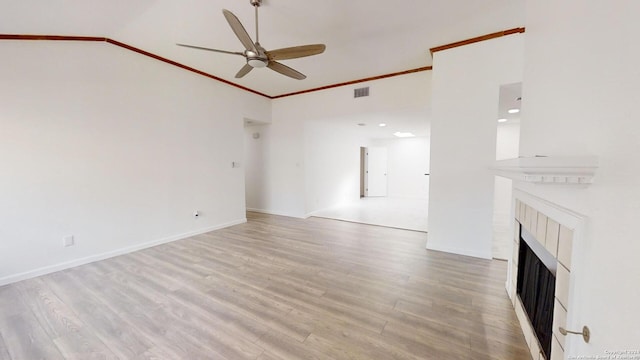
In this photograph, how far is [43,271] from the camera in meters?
2.63

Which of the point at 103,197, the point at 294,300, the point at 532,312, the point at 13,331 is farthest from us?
the point at 103,197

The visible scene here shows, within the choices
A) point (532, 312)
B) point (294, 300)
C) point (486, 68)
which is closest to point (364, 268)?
point (294, 300)

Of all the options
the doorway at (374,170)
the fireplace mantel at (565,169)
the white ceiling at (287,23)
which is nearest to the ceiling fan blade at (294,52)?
the white ceiling at (287,23)

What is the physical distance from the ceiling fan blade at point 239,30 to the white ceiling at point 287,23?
48 cm

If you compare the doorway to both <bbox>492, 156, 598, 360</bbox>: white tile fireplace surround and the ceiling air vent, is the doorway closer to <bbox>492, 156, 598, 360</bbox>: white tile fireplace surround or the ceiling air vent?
the ceiling air vent

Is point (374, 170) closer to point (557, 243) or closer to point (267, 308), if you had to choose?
point (267, 308)

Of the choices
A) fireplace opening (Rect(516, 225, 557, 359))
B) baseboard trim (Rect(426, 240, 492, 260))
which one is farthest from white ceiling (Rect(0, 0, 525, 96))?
baseboard trim (Rect(426, 240, 492, 260))

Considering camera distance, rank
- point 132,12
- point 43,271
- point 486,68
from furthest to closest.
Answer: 1. point 486,68
2. point 43,271
3. point 132,12

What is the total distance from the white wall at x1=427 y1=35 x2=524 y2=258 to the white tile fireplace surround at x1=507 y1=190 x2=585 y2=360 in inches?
55.6

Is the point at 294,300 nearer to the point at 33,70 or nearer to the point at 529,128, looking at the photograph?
the point at 529,128

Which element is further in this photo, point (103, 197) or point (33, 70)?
point (103, 197)

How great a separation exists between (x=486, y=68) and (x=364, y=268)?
283cm

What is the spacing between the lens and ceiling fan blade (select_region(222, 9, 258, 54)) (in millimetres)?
1835

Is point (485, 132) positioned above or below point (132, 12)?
below
